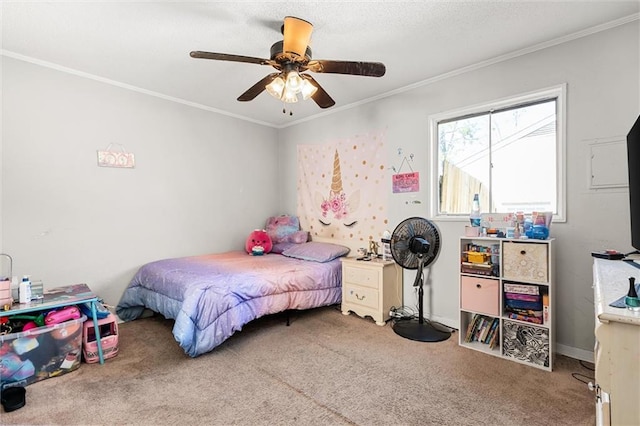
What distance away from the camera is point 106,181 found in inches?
123

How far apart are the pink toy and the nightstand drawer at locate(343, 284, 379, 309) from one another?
2.36m

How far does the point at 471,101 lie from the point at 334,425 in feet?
9.21

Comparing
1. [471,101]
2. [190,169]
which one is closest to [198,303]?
[190,169]

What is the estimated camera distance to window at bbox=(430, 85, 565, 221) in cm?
251

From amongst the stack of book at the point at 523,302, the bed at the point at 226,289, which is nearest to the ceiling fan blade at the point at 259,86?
the bed at the point at 226,289

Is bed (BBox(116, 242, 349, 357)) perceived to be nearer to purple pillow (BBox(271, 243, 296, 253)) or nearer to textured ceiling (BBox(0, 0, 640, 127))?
purple pillow (BBox(271, 243, 296, 253))

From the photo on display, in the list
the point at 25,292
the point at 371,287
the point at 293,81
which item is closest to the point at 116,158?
the point at 25,292

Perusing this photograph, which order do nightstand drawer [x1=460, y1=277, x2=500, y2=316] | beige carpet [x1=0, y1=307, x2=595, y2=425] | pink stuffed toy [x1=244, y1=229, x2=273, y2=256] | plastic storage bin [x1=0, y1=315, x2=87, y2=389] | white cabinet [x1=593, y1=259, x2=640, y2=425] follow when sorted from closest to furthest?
white cabinet [x1=593, y1=259, x2=640, y2=425] → beige carpet [x1=0, y1=307, x2=595, y2=425] → plastic storage bin [x1=0, y1=315, x2=87, y2=389] → nightstand drawer [x1=460, y1=277, x2=500, y2=316] → pink stuffed toy [x1=244, y1=229, x2=273, y2=256]

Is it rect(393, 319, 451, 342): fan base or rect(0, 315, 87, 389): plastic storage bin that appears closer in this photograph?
rect(0, 315, 87, 389): plastic storage bin

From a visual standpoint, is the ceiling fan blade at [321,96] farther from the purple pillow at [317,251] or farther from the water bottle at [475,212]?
the purple pillow at [317,251]

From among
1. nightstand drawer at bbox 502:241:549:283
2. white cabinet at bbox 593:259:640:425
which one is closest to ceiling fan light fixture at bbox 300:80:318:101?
nightstand drawer at bbox 502:241:549:283

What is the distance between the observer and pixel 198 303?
235cm

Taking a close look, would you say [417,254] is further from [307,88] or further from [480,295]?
[307,88]

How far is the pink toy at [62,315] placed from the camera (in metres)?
2.15
